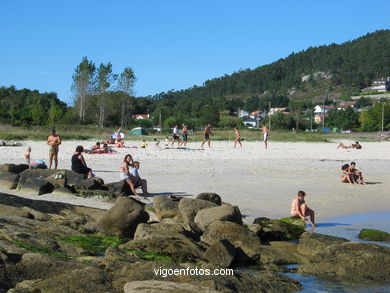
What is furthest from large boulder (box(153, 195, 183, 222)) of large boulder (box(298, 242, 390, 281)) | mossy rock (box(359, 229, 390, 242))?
mossy rock (box(359, 229, 390, 242))

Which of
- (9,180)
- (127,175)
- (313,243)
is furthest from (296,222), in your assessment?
(9,180)

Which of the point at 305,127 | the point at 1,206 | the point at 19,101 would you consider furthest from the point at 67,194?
the point at 305,127

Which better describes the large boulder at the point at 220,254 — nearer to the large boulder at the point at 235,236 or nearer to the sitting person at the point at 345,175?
the large boulder at the point at 235,236

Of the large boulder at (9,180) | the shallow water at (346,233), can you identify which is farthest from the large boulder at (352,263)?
the large boulder at (9,180)

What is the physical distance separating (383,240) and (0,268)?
7.53 metres

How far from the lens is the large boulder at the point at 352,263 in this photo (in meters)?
8.85

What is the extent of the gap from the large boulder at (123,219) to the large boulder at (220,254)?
85.1 inches

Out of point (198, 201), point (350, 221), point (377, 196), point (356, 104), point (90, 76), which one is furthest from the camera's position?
point (356, 104)

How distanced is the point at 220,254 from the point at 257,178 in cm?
1178

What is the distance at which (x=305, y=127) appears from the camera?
118m

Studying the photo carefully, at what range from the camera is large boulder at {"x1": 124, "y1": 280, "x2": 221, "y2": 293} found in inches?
244

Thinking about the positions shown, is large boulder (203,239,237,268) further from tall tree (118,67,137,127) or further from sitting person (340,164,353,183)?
tall tree (118,67,137,127)

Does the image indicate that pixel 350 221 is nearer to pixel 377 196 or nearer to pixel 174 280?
pixel 377 196

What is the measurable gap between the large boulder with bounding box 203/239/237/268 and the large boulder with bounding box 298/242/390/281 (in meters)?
1.11
